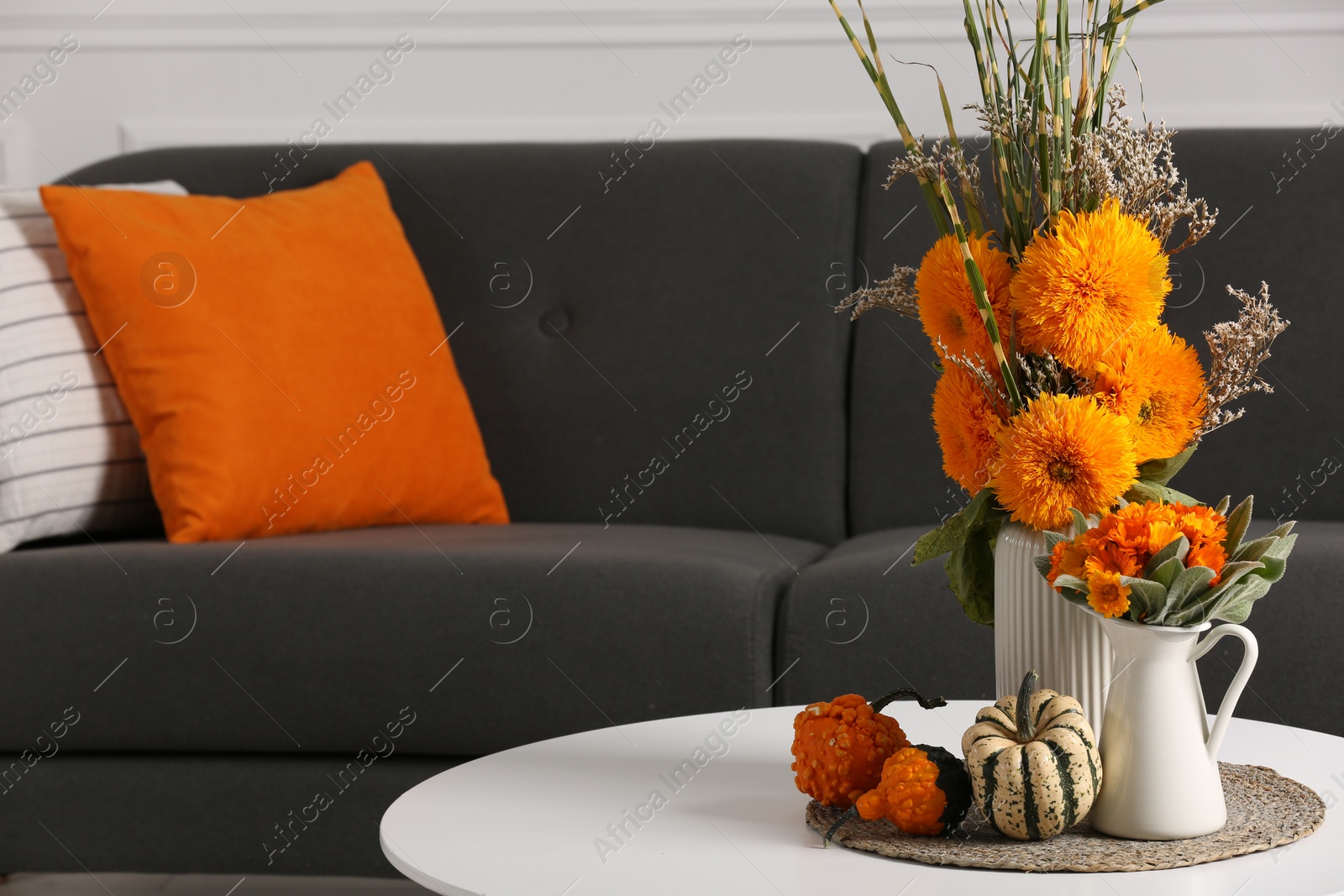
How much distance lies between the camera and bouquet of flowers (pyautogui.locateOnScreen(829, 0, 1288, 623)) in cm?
75

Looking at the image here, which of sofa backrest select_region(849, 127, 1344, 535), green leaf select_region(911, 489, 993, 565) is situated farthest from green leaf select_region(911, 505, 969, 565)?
sofa backrest select_region(849, 127, 1344, 535)

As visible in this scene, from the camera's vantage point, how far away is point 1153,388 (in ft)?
2.51

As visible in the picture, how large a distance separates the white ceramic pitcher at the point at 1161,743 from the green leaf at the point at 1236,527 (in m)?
0.05

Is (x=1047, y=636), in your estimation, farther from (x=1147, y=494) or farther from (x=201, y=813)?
(x=201, y=813)

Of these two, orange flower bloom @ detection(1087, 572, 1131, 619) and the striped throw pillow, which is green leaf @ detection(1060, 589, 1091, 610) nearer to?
orange flower bloom @ detection(1087, 572, 1131, 619)

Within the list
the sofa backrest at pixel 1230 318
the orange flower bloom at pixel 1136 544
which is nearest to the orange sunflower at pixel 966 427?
the orange flower bloom at pixel 1136 544

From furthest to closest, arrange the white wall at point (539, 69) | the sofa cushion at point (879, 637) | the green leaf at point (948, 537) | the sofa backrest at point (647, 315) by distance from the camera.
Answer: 1. the white wall at point (539, 69)
2. the sofa backrest at point (647, 315)
3. the sofa cushion at point (879, 637)
4. the green leaf at point (948, 537)

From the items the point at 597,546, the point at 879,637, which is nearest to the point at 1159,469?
the point at 879,637

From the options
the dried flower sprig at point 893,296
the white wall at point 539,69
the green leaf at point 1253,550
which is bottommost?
the green leaf at point 1253,550

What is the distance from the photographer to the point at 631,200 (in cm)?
194

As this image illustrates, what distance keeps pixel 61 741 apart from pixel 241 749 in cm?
20

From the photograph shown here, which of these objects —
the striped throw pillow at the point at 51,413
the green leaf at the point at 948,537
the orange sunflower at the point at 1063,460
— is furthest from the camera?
the striped throw pillow at the point at 51,413

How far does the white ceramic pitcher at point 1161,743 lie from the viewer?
701 millimetres

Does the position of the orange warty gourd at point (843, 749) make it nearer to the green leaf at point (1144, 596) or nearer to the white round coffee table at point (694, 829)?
the white round coffee table at point (694, 829)
